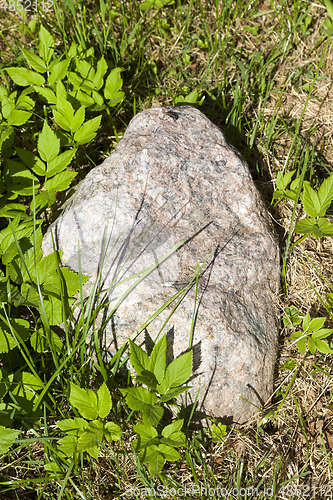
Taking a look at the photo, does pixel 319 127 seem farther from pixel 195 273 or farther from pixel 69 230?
pixel 69 230

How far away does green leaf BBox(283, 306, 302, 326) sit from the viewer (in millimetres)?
2320

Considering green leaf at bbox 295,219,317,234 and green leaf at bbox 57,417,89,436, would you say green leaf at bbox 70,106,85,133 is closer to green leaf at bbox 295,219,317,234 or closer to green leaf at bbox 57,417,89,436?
green leaf at bbox 295,219,317,234

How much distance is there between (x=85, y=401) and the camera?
1.78 meters

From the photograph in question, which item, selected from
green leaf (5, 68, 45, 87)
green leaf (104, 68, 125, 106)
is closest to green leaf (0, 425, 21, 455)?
green leaf (104, 68, 125, 106)

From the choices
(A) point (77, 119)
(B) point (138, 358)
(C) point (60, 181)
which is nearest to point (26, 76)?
(A) point (77, 119)

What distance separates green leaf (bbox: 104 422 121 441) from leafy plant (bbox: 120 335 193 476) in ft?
0.32

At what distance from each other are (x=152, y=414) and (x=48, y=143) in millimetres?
1598

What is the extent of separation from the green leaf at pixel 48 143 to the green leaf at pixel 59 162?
0.04 metres

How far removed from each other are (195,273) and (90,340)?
25.7 inches

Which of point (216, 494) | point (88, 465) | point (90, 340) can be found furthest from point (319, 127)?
point (88, 465)

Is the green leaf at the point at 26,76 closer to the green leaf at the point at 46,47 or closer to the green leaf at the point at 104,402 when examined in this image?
the green leaf at the point at 46,47

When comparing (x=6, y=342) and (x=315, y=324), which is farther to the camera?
(x=315, y=324)

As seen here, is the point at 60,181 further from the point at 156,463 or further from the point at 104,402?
the point at 156,463

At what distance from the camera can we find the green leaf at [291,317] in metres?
2.32
